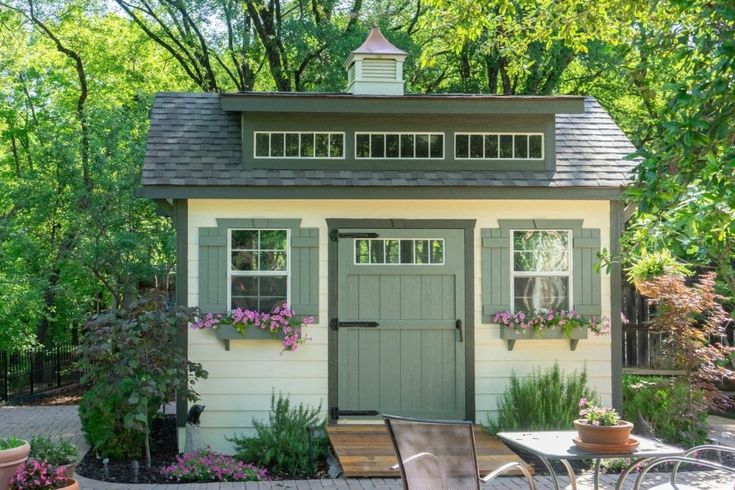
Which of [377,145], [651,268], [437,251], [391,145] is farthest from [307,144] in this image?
[651,268]

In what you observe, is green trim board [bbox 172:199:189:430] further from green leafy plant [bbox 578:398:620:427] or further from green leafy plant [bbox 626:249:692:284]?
green leafy plant [bbox 578:398:620:427]

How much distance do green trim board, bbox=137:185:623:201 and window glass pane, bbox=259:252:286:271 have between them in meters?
0.63

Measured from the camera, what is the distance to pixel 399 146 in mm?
10281

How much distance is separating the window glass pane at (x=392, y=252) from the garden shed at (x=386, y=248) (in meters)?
0.01

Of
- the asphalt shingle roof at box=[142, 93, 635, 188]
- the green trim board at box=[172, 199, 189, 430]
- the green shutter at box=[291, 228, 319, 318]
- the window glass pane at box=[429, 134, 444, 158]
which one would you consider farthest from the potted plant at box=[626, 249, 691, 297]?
the green trim board at box=[172, 199, 189, 430]

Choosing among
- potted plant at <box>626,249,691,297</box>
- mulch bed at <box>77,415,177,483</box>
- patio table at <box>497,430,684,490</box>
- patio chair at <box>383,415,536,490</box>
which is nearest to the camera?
patio chair at <box>383,415,536,490</box>

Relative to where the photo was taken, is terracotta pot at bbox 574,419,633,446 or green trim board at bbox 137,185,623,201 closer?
terracotta pot at bbox 574,419,633,446

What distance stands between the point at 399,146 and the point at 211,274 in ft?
8.17

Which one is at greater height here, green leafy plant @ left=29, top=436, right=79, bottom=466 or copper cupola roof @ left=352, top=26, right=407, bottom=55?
copper cupola roof @ left=352, top=26, right=407, bottom=55

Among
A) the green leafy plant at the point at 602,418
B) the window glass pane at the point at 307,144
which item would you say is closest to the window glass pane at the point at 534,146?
the window glass pane at the point at 307,144

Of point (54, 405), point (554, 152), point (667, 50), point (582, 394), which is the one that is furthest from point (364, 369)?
point (54, 405)

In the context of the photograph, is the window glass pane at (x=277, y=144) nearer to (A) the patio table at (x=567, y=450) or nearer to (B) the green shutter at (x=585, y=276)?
(B) the green shutter at (x=585, y=276)

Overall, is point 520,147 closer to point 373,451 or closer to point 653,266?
point 653,266

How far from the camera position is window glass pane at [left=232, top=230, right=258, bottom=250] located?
9797 mm
